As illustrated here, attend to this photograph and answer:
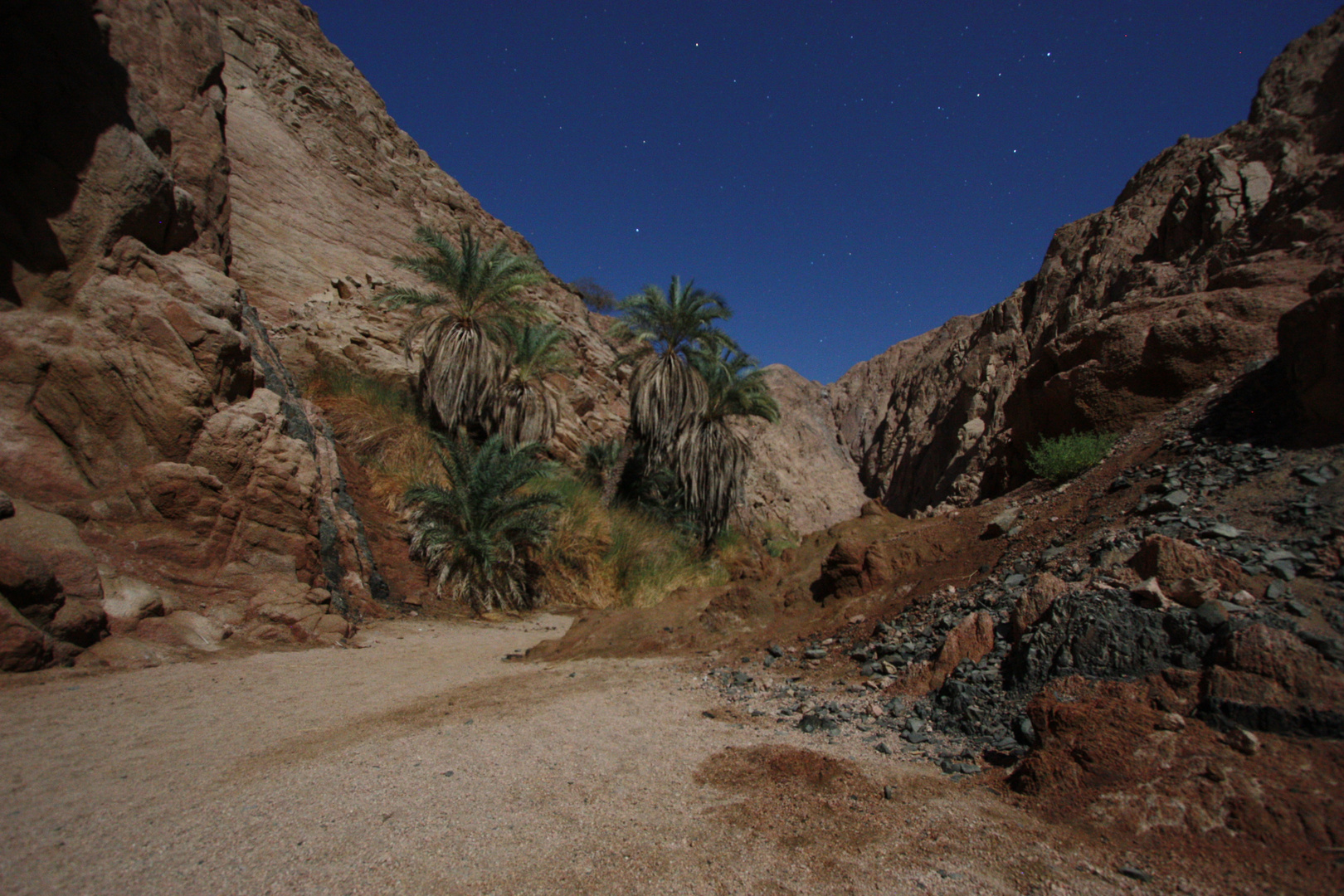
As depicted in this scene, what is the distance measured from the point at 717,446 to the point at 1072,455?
1296cm

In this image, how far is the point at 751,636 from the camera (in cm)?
618

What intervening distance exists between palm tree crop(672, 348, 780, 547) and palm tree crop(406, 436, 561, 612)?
6.81m

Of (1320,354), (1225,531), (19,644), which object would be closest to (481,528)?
(19,644)

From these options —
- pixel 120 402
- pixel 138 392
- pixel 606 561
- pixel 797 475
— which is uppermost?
pixel 797 475

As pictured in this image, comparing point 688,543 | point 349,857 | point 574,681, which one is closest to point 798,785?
point 349,857

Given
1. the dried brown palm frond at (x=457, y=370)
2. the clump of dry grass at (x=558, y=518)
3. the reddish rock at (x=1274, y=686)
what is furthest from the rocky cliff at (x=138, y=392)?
the reddish rock at (x=1274, y=686)

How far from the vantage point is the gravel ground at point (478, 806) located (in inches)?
84.6

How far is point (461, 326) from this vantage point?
15547mm

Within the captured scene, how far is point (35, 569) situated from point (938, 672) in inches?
275

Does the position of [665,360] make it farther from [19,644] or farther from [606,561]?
[19,644]

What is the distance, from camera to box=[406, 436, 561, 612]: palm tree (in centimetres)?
1094

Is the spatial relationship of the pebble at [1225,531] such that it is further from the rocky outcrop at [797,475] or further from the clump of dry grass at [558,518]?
the rocky outcrop at [797,475]

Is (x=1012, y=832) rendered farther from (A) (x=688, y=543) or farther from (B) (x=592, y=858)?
(A) (x=688, y=543)

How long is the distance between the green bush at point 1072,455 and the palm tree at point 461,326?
12897 mm
